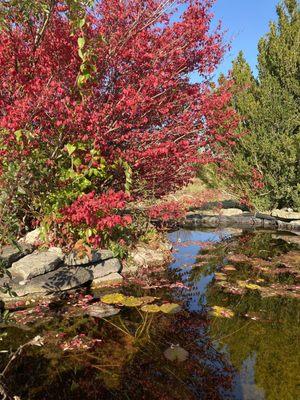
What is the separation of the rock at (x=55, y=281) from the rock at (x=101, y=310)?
3.75 feet

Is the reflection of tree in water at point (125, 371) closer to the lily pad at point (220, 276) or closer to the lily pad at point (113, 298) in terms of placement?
the lily pad at point (113, 298)

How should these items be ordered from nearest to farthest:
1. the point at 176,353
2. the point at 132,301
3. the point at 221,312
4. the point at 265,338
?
1. the point at 176,353
2. the point at 265,338
3. the point at 221,312
4. the point at 132,301

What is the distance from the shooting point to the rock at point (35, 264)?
708 centimetres

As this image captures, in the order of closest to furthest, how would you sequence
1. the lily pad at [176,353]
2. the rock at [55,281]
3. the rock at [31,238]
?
1. the lily pad at [176,353]
2. the rock at [55,281]
3. the rock at [31,238]

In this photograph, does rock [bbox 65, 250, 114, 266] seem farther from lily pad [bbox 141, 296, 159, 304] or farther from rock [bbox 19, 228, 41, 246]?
lily pad [bbox 141, 296, 159, 304]

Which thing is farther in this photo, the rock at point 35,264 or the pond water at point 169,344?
the rock at point 35,264

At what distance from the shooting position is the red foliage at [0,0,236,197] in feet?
22.4

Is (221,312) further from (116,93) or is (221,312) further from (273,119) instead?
(273,119)

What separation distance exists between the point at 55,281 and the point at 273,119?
14.2m

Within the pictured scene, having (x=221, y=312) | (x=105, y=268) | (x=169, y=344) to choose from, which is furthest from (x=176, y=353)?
(x=105, y=268)

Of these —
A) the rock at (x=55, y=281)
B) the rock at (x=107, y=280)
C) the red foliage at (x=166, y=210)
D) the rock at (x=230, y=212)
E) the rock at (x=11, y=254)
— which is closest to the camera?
the rock at (x=55, y=281)

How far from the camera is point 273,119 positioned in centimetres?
1756

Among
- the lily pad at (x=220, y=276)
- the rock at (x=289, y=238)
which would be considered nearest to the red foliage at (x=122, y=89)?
the lily pad at (x=220, y=276)

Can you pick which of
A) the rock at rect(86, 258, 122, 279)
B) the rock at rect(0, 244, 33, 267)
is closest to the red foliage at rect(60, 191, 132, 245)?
the rock at rect(86, 258, 122, 279)
